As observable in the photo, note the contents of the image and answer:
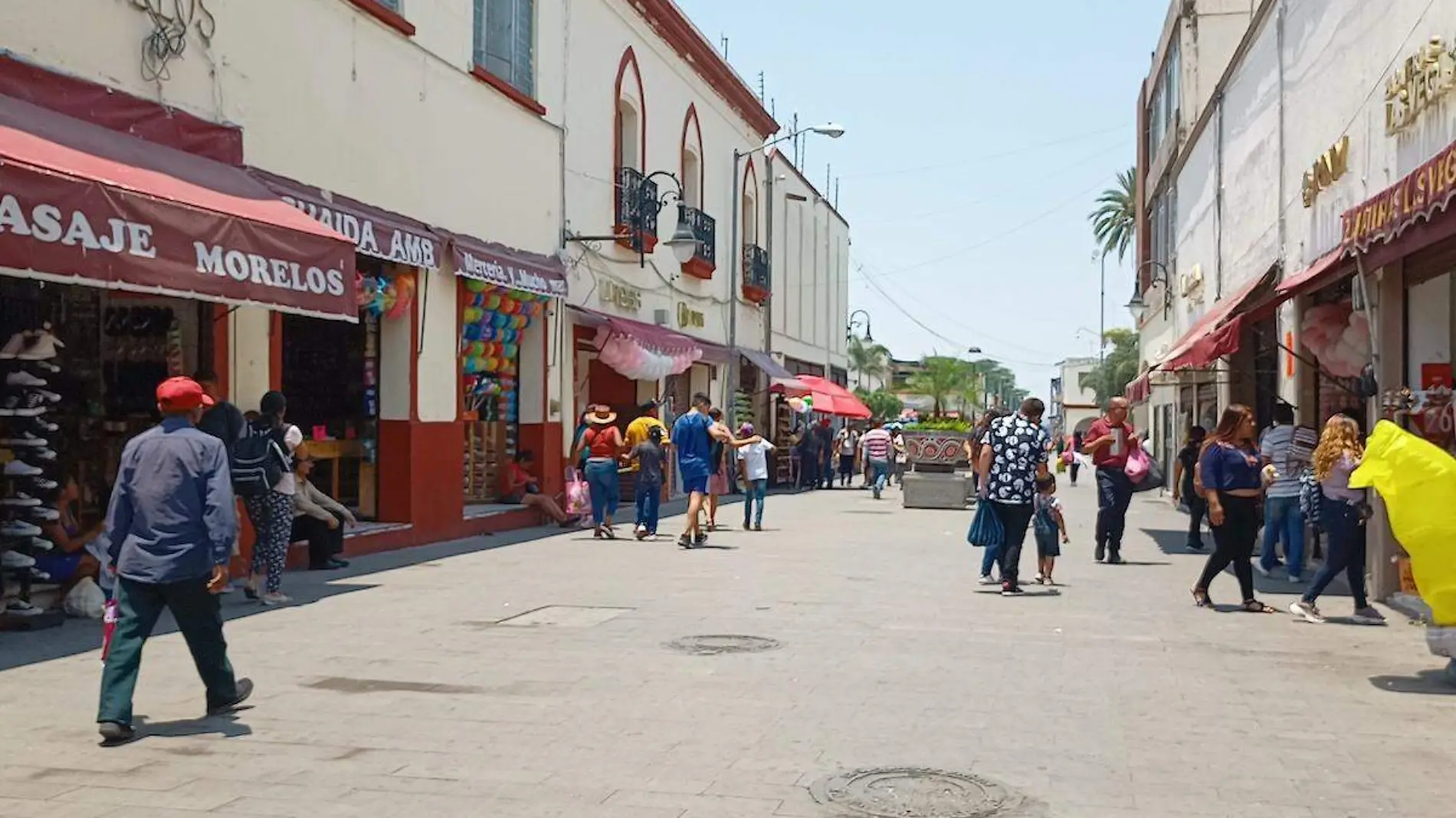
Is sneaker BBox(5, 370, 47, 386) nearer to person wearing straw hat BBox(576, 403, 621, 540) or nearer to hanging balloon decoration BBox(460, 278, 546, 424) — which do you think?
hanging balloon decoration BBox(460, 278, 546, 424)

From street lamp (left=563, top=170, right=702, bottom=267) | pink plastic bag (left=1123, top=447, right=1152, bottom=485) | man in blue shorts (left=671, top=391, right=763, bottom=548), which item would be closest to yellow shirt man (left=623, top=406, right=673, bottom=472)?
man in blue shorts (left=671, top=391, right=763, bottom=548)

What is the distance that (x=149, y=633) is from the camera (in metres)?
6.49

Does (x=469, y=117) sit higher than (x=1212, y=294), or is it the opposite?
(x=469, y=117)

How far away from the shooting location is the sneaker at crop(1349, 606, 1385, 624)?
10.2 metres

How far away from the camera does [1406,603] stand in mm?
10523

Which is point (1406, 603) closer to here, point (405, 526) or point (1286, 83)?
point (1286, 83)

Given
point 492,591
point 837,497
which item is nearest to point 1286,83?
point 492,591

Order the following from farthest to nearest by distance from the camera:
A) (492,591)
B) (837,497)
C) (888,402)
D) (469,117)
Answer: (888,402) < (837,497) < (469,117) < (492,591)

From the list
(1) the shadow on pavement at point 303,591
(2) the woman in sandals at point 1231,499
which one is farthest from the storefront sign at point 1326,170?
(1) the shadow on pavement at point 303,591

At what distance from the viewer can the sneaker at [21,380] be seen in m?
9.33

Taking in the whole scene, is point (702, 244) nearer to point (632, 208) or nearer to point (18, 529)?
point (632, 208)

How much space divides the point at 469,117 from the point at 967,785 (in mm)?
13025

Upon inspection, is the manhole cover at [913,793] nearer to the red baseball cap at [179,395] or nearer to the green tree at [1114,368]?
the red baseball cap at [179,395]

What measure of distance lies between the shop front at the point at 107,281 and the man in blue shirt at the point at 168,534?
217cm
